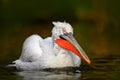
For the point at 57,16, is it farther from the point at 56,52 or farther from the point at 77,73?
the point at 77,73

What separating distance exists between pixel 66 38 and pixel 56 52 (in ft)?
1.10

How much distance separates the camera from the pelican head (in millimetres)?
14328

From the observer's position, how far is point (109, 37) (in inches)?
835

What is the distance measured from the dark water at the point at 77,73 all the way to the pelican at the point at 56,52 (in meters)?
0.18

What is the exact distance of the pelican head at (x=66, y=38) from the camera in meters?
14.3

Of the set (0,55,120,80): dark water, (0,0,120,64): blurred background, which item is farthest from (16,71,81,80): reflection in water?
(0,0,120,64): blurred background

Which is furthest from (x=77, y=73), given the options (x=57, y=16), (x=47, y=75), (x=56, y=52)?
(x=57, y=16)

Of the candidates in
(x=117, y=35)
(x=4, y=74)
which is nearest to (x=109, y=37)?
(x=117, y=35)

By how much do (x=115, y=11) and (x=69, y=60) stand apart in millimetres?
10829

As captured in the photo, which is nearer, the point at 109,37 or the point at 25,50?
the point at 25,50

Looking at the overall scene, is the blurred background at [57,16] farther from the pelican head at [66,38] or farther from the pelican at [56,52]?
the pelican head at [66,38]

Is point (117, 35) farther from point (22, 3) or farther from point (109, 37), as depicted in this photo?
point (22, 3)

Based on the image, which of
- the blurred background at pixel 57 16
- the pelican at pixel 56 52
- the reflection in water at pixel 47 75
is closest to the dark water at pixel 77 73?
the reflection in water at pixel 47 75

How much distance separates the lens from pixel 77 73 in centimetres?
1379
